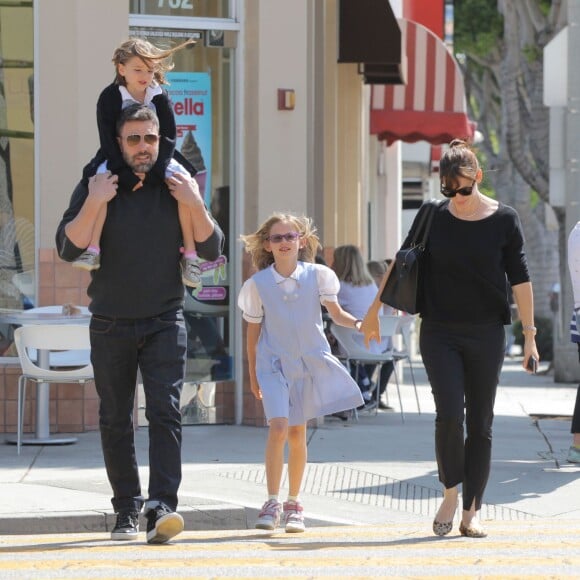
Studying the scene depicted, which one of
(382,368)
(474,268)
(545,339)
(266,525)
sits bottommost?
(545,339)

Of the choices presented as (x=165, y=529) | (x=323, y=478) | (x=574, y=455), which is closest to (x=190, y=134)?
(x=323, y=478)

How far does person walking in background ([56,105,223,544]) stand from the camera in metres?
6.75

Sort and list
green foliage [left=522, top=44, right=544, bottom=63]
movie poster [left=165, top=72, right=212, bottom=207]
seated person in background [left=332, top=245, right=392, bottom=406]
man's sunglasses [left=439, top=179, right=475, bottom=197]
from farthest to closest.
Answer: green foliage [left=522, top=44, right=544, bottom=63] → seated person in background [left=332, top=245, right=392, bottom=406] → movie poster [left=165, top=72, right=212, bottom=207] → man's sunglasses [left=439, top=179, right=475, bottom=197]

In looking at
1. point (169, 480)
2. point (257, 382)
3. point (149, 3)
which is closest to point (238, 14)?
point (149, 3)

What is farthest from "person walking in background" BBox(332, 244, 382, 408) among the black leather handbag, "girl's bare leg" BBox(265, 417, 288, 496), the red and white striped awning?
the black leather handbag

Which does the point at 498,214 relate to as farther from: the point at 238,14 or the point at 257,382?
the point at 238,14

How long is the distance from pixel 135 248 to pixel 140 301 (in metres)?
0.24

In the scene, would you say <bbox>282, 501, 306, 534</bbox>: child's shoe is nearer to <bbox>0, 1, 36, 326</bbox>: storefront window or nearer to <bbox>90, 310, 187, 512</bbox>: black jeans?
<bbox>90, 310, 187, 512</bbox>: black jeans

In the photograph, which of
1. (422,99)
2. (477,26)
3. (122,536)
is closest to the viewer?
(122,536)

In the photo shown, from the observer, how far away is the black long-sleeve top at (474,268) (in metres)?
7.18

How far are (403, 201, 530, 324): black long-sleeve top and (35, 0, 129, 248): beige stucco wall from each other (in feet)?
16.3

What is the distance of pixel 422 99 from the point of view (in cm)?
1972

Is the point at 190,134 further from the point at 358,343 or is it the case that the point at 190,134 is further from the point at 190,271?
the point at 190,271

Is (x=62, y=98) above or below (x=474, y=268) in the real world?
above
